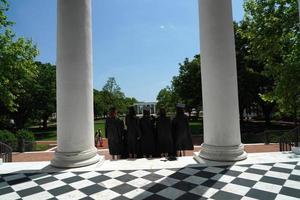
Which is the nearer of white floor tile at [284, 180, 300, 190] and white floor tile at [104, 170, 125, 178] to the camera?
white floor tile at [284, 180, 300, 190]

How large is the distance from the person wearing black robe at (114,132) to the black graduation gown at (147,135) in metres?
0.78

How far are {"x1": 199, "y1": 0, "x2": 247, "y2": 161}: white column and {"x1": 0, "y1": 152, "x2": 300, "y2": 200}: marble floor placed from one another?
0.45m

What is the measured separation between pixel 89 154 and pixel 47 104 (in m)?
35.1

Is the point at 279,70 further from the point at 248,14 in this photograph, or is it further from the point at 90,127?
the point at 90,127

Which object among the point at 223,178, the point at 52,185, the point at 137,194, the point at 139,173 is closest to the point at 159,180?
the point at 139,173

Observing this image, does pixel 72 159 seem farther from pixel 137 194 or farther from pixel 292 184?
pixel 292 184

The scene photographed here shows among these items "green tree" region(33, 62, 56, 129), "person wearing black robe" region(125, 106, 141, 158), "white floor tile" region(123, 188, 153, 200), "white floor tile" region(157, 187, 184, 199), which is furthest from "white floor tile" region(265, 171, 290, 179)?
"green tree" region(33, 62, 56, 129)

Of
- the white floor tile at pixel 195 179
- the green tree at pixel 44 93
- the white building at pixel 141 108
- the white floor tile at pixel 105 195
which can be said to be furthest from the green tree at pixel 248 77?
the green tree at pixel 44 93

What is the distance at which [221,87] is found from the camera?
21.5 ft

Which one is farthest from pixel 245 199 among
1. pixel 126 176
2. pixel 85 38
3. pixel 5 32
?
pixel 5 32

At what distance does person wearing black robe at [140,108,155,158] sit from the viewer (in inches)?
297

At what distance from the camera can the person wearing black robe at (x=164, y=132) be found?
751 centimetres

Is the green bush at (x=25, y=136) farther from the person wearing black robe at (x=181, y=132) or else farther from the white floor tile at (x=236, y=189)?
the white floor tile at (x=236, y=189)

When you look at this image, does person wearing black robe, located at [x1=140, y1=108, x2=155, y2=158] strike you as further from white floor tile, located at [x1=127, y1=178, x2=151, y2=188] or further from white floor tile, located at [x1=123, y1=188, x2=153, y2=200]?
white floor tile, located at [x1=123, y1=188, x2=153, y2=200]
